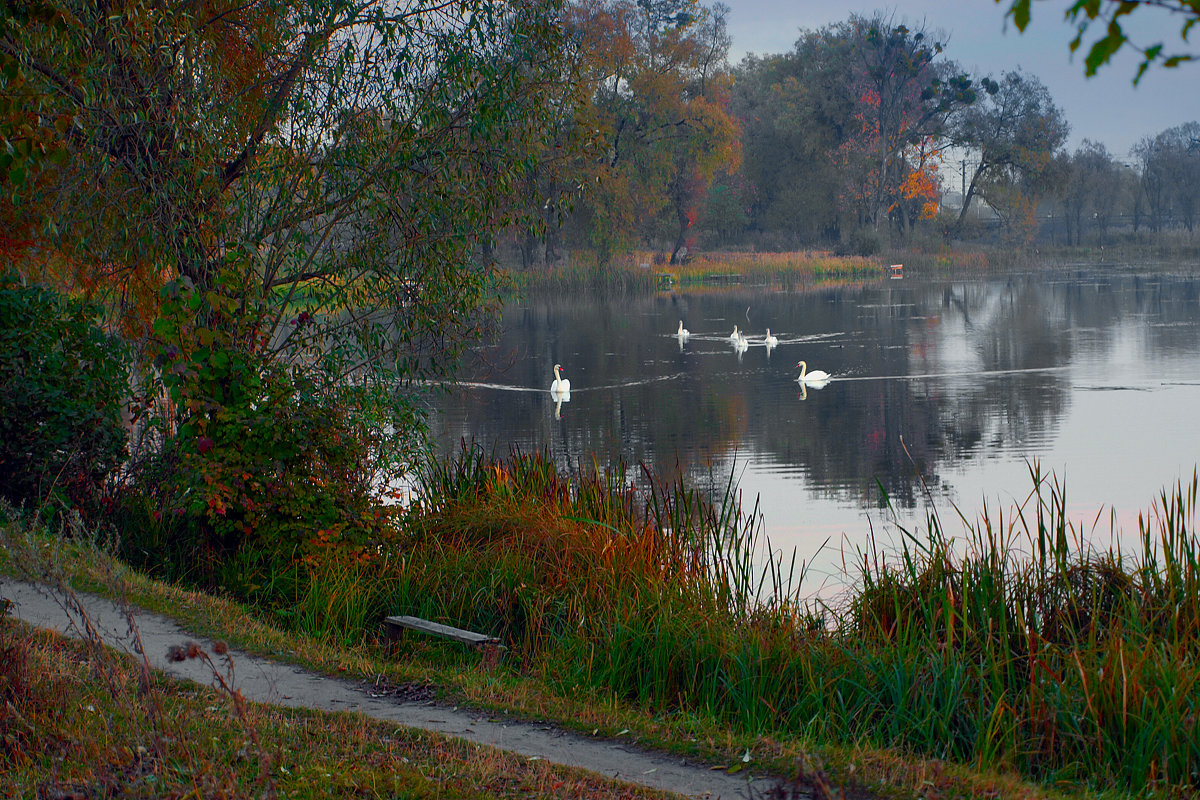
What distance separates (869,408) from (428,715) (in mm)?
16506

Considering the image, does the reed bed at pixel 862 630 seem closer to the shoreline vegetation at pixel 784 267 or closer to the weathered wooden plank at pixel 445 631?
the weathered wooden plank at pixel 445 631

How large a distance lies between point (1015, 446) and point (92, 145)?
43.7 ft

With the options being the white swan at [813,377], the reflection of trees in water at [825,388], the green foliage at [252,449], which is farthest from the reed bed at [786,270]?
the green foliage at [252,449]

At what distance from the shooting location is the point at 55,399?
10641 mm

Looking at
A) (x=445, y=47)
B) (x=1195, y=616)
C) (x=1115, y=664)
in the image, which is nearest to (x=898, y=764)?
(x=1115, y=664)

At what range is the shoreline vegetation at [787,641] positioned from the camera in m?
6.07

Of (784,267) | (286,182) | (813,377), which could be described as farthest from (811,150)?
(286,182)

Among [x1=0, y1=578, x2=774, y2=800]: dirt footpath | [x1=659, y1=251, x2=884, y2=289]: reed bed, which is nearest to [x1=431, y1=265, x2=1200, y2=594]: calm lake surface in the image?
[x1=0, y1=578, x2=774, y2=800]: dirt footpath

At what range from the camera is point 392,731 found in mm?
6199

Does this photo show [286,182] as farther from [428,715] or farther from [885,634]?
[885,634]

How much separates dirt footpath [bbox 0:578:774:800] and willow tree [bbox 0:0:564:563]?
1760 millimetres

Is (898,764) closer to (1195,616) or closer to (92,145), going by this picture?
(1195,616)

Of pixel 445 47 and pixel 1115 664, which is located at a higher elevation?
pixel 445 47

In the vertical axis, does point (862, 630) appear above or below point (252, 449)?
below
